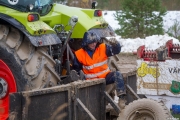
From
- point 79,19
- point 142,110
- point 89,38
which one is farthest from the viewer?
point 79,19

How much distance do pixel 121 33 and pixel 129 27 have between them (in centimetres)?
40

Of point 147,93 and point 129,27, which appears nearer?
point 147,93

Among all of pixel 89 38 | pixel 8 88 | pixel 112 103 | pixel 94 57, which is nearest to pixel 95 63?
pixel 94 57

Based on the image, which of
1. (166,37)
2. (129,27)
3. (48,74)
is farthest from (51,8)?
(129,27)

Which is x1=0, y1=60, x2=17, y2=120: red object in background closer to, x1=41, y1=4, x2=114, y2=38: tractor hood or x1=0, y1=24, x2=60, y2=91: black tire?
x1=0, y1=24, x2=60, y2=91: black tire

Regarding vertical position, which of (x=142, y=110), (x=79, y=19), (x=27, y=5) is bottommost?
(x=142, y=110)

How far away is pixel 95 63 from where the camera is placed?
6066 mm

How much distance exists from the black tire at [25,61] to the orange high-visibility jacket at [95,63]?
581mm

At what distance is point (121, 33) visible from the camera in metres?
15.9

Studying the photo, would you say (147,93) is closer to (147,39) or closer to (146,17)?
(147,39)

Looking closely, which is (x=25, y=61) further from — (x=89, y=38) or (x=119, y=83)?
(x=119, y=83)

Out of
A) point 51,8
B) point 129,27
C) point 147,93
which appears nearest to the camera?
point 51,8

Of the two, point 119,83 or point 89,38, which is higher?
point 89,38

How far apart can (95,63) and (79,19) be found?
0.95 metres
